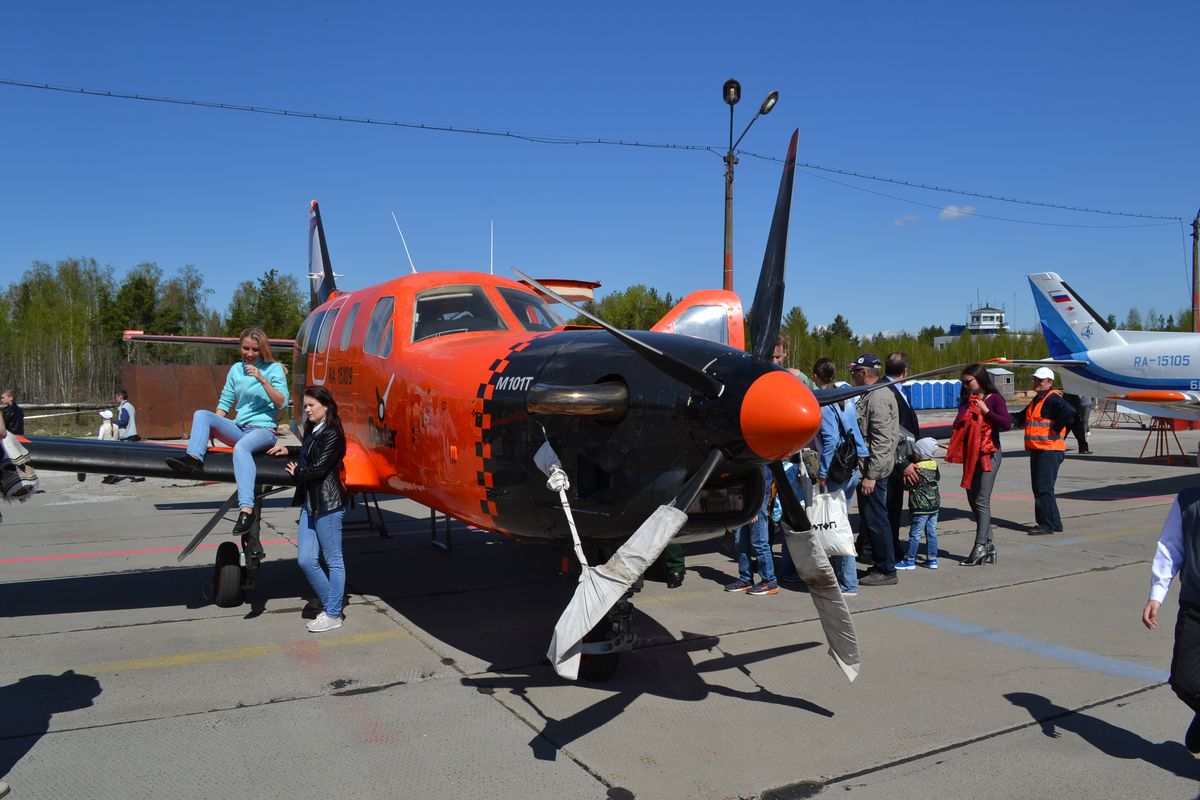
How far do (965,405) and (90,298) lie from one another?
213 feet

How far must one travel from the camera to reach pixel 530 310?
20.1 ft

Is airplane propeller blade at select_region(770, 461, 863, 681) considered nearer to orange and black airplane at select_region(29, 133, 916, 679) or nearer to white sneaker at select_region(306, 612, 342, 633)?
orange and black airplane at select_region(29, 133, 916, 679)

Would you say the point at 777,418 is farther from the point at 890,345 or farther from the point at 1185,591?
the point at 890,345

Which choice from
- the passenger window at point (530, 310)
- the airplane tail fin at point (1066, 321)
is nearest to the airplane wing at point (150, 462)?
the passenger window at point (530, 310)

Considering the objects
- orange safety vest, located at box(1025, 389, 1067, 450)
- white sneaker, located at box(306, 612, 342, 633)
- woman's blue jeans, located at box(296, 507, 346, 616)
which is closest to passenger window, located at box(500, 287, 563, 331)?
woman's blue jeans, located at box(296, 507, 346, 616)

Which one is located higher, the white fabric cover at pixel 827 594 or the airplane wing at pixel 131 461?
the airplane wing at pixel 131 461

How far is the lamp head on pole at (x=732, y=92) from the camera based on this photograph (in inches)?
548

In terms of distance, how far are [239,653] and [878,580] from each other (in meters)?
5.17

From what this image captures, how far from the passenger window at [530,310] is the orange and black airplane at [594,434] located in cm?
3

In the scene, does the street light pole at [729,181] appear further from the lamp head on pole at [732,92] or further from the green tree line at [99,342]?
the green tree line at [99,342]

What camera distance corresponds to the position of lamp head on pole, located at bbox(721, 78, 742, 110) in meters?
13.9

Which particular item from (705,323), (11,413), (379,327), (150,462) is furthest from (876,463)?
(11,413)

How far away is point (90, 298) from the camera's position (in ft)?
190

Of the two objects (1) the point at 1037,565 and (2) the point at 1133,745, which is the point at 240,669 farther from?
(1) the point at 1037,565
